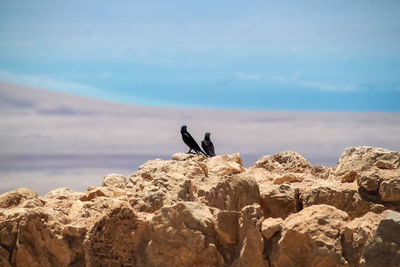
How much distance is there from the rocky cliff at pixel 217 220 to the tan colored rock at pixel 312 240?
0.04 ft

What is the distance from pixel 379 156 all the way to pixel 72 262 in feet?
17.6

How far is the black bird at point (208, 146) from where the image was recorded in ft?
50.4

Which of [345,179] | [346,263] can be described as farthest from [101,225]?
[345,179]

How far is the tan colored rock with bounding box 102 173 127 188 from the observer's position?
11830mm

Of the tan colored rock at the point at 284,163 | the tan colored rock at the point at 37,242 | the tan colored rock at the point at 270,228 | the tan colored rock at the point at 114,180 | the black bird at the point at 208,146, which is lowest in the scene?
the tan colored rock at the point at 37,242

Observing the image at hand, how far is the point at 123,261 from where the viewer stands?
8688 millimetres

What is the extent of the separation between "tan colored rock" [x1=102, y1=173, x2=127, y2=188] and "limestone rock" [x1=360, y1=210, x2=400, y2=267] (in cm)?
570

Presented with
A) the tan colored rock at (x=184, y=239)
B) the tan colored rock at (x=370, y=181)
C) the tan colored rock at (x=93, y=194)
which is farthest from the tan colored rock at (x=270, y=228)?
the tan colored rock at (x=93, y=194)

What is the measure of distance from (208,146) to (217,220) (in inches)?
291

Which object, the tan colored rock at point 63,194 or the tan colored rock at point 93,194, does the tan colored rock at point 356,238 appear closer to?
the tan colored rock at point 93,194

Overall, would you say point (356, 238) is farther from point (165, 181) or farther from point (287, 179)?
point (165, 181)

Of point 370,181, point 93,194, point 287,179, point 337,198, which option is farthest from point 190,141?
point 370,181

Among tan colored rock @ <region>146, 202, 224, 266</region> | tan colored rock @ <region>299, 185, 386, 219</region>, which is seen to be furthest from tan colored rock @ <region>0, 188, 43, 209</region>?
tan colored rock @ <region>299, 185, 386, 219</region>

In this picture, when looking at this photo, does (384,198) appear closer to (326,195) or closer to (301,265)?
(326,195)
